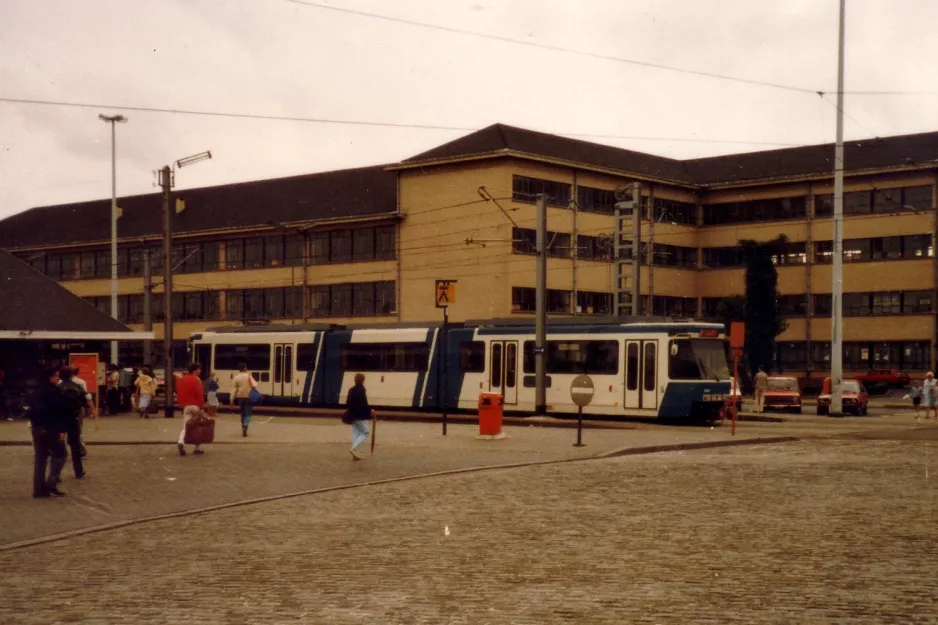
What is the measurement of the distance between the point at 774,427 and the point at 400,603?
2776 cm

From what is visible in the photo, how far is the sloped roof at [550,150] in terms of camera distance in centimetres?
6712

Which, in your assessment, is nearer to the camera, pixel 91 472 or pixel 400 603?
pixel 400 603

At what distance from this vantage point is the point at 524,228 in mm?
63625

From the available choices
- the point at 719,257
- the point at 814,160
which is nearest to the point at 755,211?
the point at 719,257

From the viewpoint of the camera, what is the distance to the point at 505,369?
3712cm

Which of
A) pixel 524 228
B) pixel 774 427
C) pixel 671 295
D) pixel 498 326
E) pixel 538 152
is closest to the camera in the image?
pixel 774 427

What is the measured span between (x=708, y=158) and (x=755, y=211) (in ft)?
27.8

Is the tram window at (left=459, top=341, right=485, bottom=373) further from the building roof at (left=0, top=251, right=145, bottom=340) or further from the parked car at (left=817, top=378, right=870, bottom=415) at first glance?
the parked car at (left=817, top=378, right=870, bottom=415)

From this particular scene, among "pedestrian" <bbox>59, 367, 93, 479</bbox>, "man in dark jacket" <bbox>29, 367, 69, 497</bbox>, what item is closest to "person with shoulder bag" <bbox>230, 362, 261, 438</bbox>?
"pedestrian" <bbox>59, 367, 93, 479</bbox>

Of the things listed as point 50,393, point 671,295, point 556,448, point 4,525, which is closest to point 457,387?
point 556,448

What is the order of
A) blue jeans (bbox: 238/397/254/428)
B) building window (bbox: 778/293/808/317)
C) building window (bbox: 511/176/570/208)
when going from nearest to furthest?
1. blue jeans (bbox: 238/397/254/428)
2. building window (bbox: 511/176/570/208)
3. building window (bbox: 778/293/808/317)

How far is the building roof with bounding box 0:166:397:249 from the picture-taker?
75.6 m

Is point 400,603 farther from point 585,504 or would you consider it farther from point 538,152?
point 538,152

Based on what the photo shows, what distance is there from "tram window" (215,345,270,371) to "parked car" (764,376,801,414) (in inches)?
759
